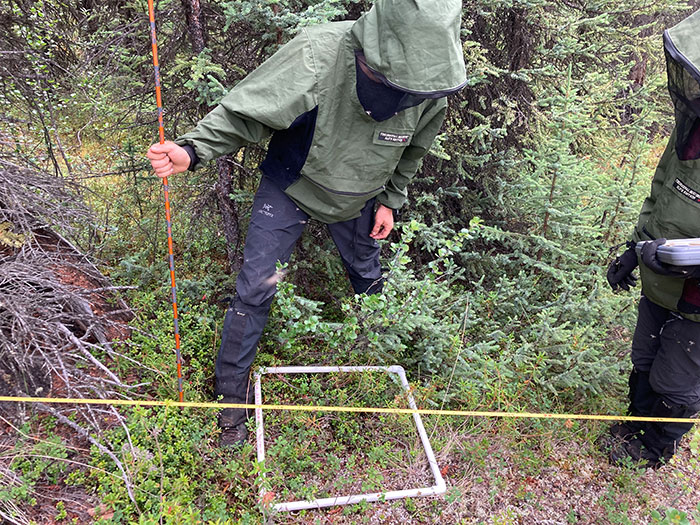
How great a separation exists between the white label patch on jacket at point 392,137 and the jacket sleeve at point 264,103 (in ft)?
1.54

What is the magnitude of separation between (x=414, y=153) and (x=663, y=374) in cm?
218

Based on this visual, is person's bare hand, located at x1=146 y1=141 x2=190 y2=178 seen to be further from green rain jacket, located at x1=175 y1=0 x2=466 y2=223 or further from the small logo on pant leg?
the small logo on pant leg

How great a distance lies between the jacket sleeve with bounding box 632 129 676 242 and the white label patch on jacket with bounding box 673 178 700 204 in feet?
0.74

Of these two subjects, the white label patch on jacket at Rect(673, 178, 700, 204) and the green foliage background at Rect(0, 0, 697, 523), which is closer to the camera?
the white label patch on jacket at Rect(673, 178, 700, 204)

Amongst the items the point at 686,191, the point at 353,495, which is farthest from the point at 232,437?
the point at 686,191

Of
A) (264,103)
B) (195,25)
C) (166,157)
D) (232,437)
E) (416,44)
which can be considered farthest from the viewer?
(195,25)

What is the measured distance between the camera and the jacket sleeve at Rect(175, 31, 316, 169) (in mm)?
2594

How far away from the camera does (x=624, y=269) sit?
3221 millimetres

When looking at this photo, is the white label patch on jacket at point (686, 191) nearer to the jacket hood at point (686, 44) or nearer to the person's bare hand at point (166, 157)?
the jacket hood at point (686, 44)

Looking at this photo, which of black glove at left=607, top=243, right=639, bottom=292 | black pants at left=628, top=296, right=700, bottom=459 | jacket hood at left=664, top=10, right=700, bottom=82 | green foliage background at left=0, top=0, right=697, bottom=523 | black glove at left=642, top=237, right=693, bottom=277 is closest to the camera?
jacket hood at left=664, top=10, right=700, bottom=82

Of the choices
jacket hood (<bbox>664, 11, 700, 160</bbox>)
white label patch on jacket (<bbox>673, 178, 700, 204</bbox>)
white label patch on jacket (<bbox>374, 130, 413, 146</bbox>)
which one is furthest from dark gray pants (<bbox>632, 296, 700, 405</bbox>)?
white label patch on jacket (<bbox>374, 130, 413, 146</bbox>)

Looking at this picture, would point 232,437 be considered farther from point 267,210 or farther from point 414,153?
point 414,153

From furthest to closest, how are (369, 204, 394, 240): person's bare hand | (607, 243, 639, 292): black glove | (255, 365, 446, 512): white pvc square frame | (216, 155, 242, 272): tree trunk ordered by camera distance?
(216, 155, 242, 272): tree trunk, (369, 204, 394, 240): person's bare hand, (607, 243, 639, 292): black glove, (255, 365, 446, 512): white pvc square frame

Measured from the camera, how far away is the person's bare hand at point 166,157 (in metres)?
2.46
